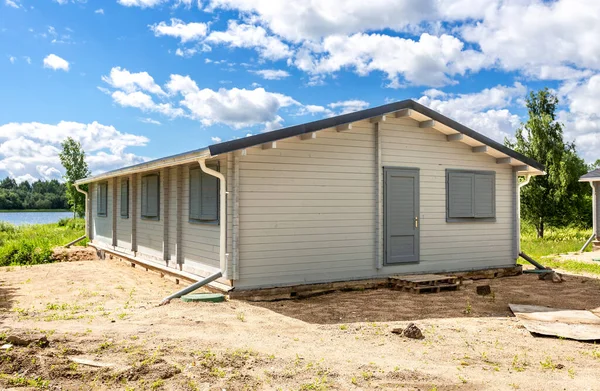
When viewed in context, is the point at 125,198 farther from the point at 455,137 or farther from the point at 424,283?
the point at 455,137

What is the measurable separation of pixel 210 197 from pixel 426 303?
423 cm

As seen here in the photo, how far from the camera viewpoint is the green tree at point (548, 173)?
23.8 metres

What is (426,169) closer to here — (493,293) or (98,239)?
(493,293)

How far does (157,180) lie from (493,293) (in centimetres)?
775

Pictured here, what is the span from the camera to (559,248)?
743 inches

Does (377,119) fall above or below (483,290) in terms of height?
above

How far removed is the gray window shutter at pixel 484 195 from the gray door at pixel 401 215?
1815 mm

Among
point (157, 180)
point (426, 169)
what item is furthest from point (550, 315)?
point (157, 180)

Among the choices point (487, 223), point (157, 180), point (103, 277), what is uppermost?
point (157, 180)

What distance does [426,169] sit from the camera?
35.0ft

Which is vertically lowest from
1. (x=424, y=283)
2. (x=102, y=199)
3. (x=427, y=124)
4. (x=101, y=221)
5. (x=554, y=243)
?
(x=554, y=243)

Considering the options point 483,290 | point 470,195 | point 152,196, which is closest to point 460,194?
point 470,195

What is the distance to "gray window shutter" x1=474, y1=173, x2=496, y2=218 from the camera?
11.4 metres

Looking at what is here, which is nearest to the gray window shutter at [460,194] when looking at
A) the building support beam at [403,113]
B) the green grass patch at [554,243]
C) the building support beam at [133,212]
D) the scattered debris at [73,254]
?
the building support beam at [403,113]
